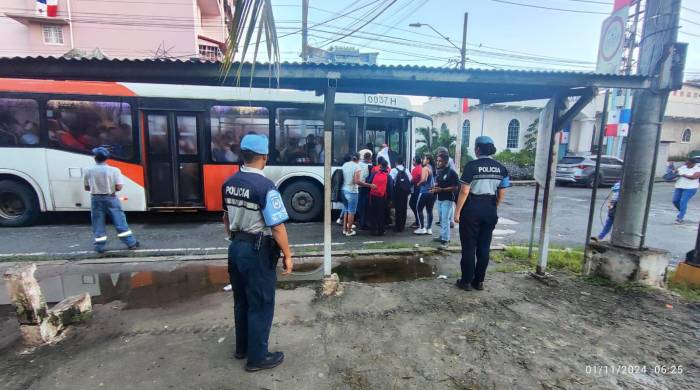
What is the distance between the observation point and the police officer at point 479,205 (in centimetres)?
422

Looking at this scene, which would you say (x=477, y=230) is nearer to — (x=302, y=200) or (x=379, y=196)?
(x=379, y=196)

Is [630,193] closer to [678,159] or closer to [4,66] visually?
[4,66]

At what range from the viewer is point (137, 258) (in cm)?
551

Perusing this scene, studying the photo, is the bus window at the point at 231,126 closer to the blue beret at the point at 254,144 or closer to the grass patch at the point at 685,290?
the blue beret at the point at 254,144

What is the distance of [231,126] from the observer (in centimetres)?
803

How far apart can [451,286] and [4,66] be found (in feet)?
17.7

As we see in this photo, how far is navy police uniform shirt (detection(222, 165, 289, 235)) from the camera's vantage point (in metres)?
2.62

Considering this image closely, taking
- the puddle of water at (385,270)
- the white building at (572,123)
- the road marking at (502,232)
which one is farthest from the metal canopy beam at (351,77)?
the white building at (572,123)

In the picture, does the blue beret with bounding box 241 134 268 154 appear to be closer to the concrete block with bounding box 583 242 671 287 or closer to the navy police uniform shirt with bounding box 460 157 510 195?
the navy police uniform shirt with bounding box 460 157 510 195

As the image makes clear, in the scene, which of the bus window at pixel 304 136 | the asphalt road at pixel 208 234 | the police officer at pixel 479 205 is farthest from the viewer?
the bus window at pixel 304 136

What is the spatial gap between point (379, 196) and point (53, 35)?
23058mm

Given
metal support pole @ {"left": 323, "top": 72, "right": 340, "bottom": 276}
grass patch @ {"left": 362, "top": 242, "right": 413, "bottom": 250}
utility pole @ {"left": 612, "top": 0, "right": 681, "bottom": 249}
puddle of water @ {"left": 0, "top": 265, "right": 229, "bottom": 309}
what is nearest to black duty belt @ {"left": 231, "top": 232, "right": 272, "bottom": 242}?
metal support pole @ {"left": 323, "top": 72, "right": 340, "bottom": 276}

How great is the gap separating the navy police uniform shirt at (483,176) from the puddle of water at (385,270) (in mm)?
1568
